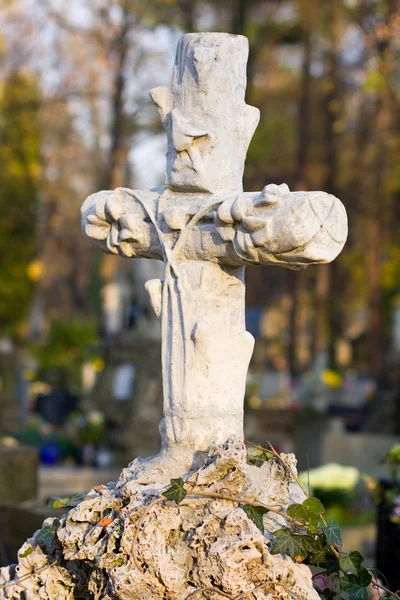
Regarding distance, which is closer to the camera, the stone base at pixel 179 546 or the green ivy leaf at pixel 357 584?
the stone base at pixel 179 546

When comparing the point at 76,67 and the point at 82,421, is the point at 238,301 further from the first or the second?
the point at 76,67

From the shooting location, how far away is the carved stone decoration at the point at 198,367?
355 cm

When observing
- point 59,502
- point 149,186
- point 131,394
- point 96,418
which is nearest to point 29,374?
point 149,186

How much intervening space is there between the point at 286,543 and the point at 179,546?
36cm

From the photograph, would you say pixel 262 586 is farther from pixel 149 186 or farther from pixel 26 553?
pixel 149 186

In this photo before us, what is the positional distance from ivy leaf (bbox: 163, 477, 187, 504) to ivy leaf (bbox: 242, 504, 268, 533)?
0.23 metres

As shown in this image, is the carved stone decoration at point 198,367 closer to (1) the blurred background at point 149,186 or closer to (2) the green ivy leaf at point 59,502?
(2) the green ivy leaf at point 59,502

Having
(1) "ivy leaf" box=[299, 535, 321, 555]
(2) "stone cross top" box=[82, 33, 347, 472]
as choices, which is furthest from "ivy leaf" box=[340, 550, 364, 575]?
(2) "stone cross top" box=[82, 33, 347, 472]

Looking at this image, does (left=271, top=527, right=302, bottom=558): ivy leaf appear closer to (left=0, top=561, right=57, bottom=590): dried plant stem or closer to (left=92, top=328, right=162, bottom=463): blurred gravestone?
(left=0, top=561, right=57, bottom=590): dried plant stem

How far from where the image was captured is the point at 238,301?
4.07 meters

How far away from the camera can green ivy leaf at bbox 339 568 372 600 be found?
3.78 meters

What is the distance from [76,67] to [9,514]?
23.7 metres

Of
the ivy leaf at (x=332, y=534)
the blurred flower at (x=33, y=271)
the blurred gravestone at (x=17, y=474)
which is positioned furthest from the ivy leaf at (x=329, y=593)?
the blurred flower at (x=33, y=271)

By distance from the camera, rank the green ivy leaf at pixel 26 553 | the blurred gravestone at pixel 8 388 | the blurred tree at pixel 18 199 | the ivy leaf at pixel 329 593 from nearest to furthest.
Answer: the ivy leaf at pixel 329 593 < the green ivy leaf at pixel 26 553 < the blurred gravestone at pixel 8 388 < the blurred tree at pixel 18 199
